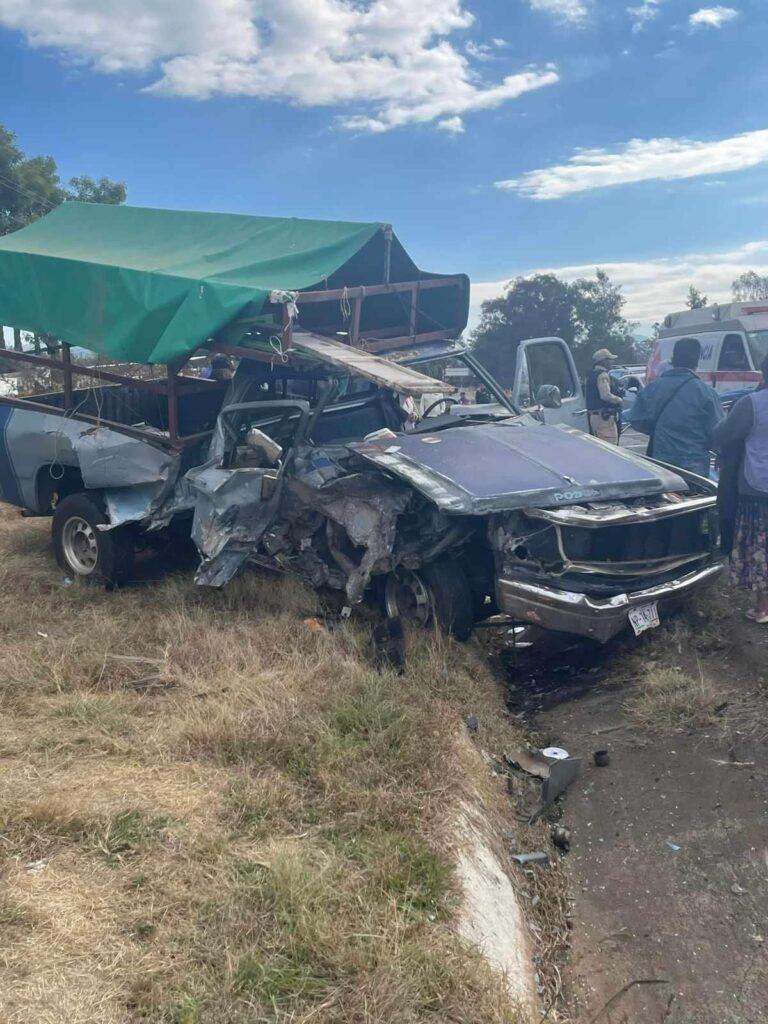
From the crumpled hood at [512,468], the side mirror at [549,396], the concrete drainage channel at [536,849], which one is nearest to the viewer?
the concrete drainage channel at [536,849]

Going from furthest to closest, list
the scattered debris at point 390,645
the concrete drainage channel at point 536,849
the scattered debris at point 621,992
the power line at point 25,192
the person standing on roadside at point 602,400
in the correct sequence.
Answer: the power line at point 25,192 < the person standing on roadside at point 602,400 < the scattered debris at point 390,645 < the concrete drainage channel at point 536,849 < the scattered debris at point 621,992

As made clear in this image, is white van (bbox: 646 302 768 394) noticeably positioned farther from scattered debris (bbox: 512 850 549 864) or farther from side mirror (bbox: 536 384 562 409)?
scattered debris (bbox: 512 850 549 864)

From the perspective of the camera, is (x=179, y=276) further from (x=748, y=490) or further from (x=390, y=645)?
(x=748, y=490)

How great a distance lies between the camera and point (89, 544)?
6.64 metres

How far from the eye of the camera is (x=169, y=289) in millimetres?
6543

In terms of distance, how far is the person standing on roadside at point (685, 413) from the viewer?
6551 mm

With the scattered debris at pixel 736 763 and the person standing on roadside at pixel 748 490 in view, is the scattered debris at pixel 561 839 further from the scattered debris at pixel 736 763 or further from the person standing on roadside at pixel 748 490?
the person standing on roadside at pixel 748 490

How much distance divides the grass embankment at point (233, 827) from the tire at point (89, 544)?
1127mm

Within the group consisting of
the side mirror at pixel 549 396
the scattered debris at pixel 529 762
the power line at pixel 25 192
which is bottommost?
the scattered debris at pixel 529 762

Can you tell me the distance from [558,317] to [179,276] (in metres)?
32.2

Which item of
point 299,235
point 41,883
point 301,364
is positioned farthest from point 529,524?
point 299,235

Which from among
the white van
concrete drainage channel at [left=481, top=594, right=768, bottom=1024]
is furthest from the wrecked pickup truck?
the white van

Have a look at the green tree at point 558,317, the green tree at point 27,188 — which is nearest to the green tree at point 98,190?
the green tree at point 27,188

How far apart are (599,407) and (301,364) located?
154 inches
